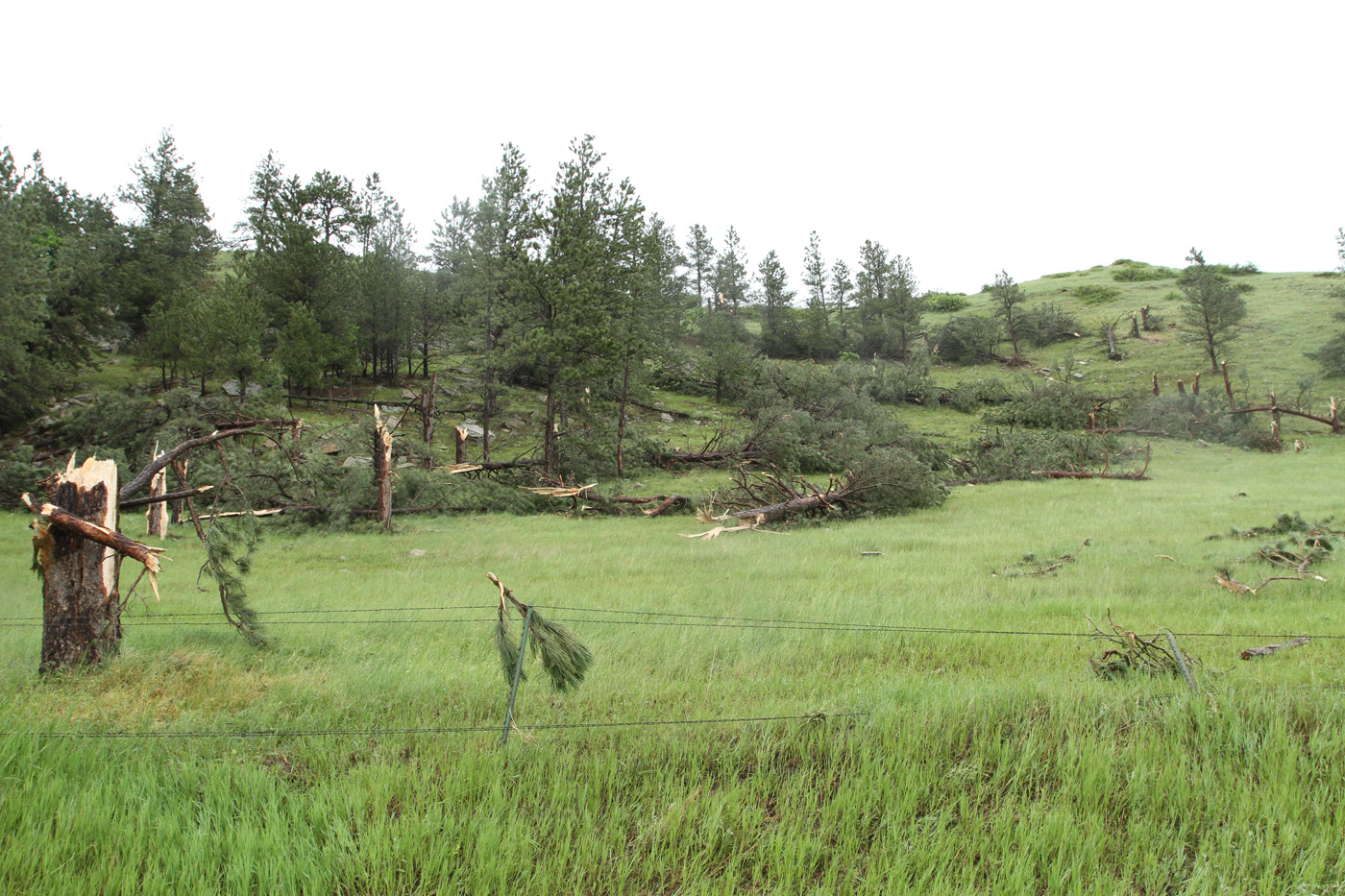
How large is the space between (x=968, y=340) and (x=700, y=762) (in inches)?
2283

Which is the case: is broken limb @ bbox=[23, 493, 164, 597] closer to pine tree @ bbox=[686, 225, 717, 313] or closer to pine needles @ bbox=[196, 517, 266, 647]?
pine needles @ bbox=[196, 517, 266, 647]

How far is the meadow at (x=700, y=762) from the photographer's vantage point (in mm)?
2908

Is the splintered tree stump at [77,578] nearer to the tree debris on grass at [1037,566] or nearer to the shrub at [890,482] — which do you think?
the tree debris on grass at [1037,566]

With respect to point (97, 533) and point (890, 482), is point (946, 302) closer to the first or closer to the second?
point (890, 482)

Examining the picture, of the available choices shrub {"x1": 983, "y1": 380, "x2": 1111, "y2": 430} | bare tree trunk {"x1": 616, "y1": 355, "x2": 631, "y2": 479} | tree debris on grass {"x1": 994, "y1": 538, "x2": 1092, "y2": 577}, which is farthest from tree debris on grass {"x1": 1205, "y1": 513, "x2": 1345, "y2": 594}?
shrub {"x1": 983, "y1": 380, "x2": 1111, "y2": 430}

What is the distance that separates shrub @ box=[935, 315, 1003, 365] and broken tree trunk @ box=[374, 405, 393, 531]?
4975 cm

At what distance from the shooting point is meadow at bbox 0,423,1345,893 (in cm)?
291

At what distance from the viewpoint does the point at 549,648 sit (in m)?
3.90

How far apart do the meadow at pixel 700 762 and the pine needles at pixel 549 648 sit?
323mm

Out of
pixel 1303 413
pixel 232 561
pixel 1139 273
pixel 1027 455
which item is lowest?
pixel 232 561

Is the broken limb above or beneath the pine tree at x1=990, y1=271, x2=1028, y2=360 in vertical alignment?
beneath

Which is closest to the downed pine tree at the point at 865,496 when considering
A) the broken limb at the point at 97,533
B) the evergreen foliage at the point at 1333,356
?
the broken limb at the point at 97,533

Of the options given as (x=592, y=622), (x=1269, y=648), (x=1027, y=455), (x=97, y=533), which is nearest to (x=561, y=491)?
(x=592, y=622)

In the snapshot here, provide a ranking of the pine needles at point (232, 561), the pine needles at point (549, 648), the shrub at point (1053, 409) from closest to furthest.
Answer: the pine needles at point (549, 648)
the pine needles at point (232, 561)
the shrub at point (1053, 409)
